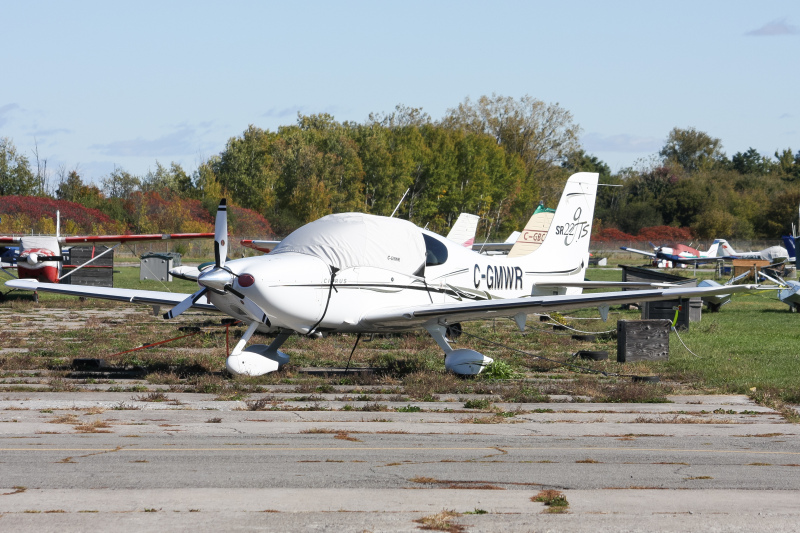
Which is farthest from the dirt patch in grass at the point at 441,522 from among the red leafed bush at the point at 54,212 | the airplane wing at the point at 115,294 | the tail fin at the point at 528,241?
the red leafed bush at the point at 54,212

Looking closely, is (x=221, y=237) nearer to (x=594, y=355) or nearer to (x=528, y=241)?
(x=594, y=355)

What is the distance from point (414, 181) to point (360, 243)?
224ft

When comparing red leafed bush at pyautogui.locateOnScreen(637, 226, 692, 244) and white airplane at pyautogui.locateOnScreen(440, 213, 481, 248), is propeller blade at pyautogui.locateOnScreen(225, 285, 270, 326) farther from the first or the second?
red leafed bush at pyautogui.locateOnScreen(637, 226, 692, 244)

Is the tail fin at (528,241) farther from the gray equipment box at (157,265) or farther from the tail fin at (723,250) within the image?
the tail fin at (723,250)

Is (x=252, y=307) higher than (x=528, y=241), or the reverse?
(x=528, y=241)

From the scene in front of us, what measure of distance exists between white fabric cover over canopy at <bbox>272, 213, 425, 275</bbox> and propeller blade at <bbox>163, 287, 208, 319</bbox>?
120 centimetres

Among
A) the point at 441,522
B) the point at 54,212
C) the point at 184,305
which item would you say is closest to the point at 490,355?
the point at 184,305

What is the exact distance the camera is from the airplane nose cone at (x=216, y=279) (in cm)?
1074

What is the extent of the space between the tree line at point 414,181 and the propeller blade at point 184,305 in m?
64.6

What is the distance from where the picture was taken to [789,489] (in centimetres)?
611

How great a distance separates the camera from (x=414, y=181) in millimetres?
80188

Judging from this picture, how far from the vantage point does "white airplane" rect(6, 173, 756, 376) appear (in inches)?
441

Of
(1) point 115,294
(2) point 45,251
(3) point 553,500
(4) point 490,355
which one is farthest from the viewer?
(2) point 45,251

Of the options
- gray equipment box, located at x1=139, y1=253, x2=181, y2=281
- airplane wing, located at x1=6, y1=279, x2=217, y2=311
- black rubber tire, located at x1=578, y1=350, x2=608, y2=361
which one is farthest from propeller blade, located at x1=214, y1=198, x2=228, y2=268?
gray equipment box, located at x1=139, y1=253, x2=181, y2=281
